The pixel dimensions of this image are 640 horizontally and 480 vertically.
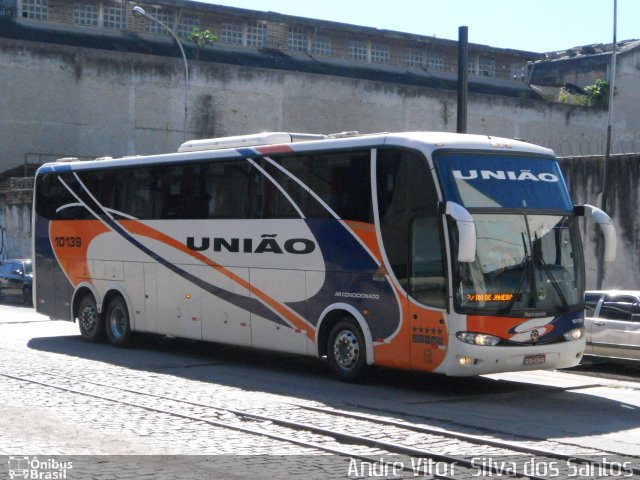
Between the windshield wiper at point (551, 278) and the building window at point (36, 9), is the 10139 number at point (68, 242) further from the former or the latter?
the building window at point (36, 9)

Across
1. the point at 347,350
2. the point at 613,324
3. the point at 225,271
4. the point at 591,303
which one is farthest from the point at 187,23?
the point at 347,350

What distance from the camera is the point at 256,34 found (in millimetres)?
59031

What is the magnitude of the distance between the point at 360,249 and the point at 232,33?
45.0 meters

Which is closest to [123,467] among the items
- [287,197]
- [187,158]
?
[287,197]

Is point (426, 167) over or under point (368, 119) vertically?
under

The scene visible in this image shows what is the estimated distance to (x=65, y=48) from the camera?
47656 mm

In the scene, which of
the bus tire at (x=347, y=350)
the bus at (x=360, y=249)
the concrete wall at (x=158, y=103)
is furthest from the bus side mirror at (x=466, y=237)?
the concrete wall at (x=158, y=103)

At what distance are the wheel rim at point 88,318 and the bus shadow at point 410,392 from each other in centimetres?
70

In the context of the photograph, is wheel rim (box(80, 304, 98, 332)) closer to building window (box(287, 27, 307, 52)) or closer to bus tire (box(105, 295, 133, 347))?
bus tire (box(105, 295, 133, 347))

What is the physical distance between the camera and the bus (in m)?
13.9

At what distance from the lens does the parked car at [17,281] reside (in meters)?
34.7

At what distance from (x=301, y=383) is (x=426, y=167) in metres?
3.85

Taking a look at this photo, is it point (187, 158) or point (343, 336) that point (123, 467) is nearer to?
point (343, 336)

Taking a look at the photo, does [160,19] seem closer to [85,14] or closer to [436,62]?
[85,14]
